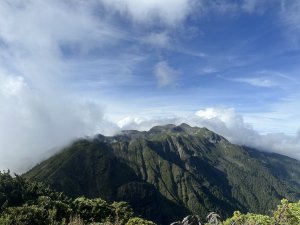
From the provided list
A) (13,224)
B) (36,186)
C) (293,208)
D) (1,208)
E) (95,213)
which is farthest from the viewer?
(36,186)

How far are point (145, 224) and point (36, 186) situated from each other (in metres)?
34.0

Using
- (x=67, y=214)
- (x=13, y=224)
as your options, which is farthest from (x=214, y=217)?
(x=13, y=224)

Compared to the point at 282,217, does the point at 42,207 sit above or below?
above

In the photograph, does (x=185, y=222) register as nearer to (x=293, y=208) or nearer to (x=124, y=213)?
(x=124, y=213)

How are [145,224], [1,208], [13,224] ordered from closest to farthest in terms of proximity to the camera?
[13,224]
[1,208]
[145,224]

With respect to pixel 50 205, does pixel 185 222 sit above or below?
below

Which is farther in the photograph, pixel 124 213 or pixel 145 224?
pixel 124 213

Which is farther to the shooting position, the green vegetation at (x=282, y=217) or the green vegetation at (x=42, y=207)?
the green vegetation at (x=42, y=207)

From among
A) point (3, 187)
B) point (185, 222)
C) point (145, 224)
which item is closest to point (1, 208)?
point (3, 187)

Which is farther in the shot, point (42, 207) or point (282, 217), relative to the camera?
point (42, 207)

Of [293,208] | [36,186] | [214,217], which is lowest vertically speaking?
[214,217]

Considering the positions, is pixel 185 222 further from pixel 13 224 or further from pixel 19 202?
pixel 13 224

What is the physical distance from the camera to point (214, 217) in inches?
4259

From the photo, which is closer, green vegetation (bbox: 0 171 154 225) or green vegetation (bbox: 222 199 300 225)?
green vegetation (bbox: 222 199 300 225)
